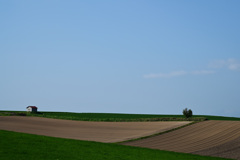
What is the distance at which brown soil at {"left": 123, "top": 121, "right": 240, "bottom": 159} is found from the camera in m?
33.6

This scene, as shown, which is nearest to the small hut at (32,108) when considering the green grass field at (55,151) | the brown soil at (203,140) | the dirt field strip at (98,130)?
the dirt field strip at (98,130)

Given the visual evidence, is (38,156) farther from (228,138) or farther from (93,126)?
(93,126)

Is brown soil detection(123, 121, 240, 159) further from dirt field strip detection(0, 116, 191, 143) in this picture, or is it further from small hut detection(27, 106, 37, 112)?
small hut detection(27, 106, 37, 112)

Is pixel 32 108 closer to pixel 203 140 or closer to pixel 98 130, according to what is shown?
pixel 98 130

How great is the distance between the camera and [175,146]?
3550cm

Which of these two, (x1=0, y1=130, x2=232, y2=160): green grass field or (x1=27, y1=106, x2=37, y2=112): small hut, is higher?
(x1=27, y1=106, x2=37, y2=112): small hut

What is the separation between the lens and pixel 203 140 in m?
38.6

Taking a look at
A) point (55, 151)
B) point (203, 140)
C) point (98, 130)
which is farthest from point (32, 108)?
point (55, 151)

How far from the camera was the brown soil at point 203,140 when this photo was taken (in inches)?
1323

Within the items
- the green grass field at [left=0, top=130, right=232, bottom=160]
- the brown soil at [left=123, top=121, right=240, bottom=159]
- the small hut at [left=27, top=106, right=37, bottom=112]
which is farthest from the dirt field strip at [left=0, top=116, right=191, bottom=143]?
the small hut at [left=27, top=106, right=37, bottom=112]

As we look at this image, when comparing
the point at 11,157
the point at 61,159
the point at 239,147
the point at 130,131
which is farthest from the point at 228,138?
the point at 11,157

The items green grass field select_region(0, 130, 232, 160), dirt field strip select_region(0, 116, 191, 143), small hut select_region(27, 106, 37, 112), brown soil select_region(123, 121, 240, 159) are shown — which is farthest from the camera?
small hut select_region(27, 106, 37, 112)

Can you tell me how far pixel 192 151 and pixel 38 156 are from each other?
60.2ft

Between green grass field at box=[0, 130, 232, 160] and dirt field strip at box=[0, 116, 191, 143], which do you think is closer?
green grass field at box=[0, 130, 232, 160]
